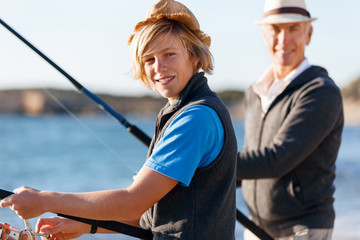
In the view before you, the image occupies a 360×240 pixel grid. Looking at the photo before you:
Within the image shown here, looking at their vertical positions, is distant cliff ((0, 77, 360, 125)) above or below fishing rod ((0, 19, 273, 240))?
above

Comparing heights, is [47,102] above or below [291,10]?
above

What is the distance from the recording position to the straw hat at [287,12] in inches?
116

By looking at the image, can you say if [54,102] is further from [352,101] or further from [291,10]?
[291,10]

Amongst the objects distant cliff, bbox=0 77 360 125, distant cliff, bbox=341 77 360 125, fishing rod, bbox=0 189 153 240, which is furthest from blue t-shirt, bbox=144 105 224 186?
distant cliff, bbox=341 77 360 125

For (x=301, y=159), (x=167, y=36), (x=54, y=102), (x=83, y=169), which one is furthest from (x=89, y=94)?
(x=54, y=102)

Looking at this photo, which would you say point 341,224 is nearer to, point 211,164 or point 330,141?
point 330,141

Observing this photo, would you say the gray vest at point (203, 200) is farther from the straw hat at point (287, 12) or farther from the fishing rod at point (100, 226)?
the straw hat at point (287, 12)

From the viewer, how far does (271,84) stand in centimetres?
312

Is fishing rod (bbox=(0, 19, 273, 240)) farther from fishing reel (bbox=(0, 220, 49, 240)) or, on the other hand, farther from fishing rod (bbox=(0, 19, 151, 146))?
fishing reel (bbox=(0, 220, 49, 240))

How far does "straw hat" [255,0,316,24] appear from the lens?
2.95 meters

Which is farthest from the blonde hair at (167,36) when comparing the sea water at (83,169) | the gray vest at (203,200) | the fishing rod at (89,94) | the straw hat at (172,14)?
the sea water at (83,169)

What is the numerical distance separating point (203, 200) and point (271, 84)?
1.52 metres

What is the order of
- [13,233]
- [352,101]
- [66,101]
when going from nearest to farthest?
[13,233] → [66,101] → [352,101]

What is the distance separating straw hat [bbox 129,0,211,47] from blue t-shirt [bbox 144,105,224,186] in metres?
0.34
